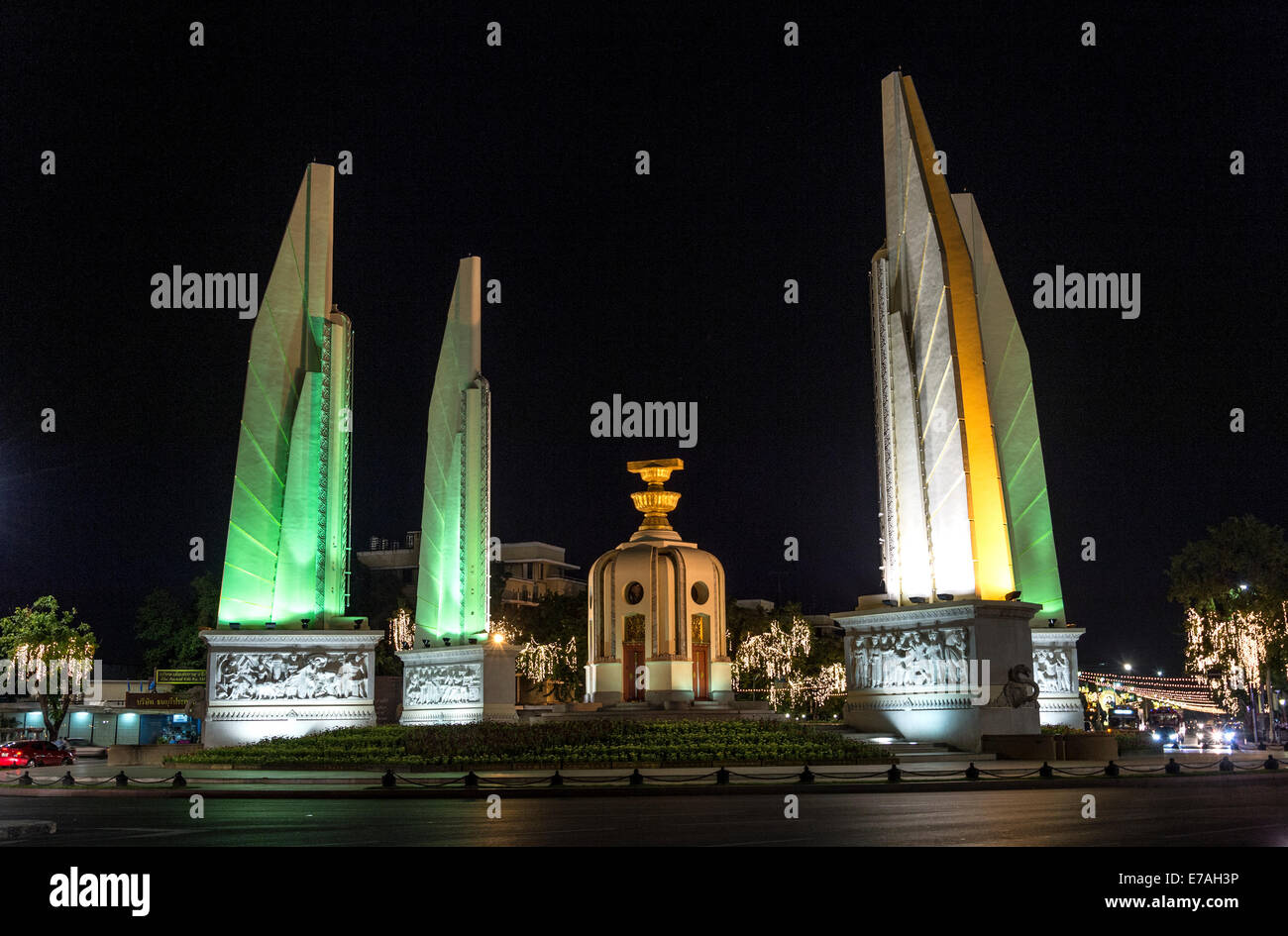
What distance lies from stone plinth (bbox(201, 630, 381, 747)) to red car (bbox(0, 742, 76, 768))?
739 cm

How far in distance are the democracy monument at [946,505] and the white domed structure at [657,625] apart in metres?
10.1

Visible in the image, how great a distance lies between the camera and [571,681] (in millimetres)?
55000

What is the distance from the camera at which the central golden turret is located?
44.1m

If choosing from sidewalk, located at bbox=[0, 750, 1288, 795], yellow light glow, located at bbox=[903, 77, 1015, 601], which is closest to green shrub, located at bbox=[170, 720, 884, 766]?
sidewalk, located at bbox=[0, 750, 1288, 795]

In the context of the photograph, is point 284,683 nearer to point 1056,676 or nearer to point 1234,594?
point 1056,676

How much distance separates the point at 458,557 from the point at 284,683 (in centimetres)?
604

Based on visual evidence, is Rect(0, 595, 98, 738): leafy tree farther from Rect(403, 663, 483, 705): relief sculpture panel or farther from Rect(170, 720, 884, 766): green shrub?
Rect(170, 720, 884, 766): green shrub

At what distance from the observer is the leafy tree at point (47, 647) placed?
45875 millimetres

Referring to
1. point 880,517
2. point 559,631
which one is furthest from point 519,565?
point 880,517

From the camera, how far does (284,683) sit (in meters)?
32.3
